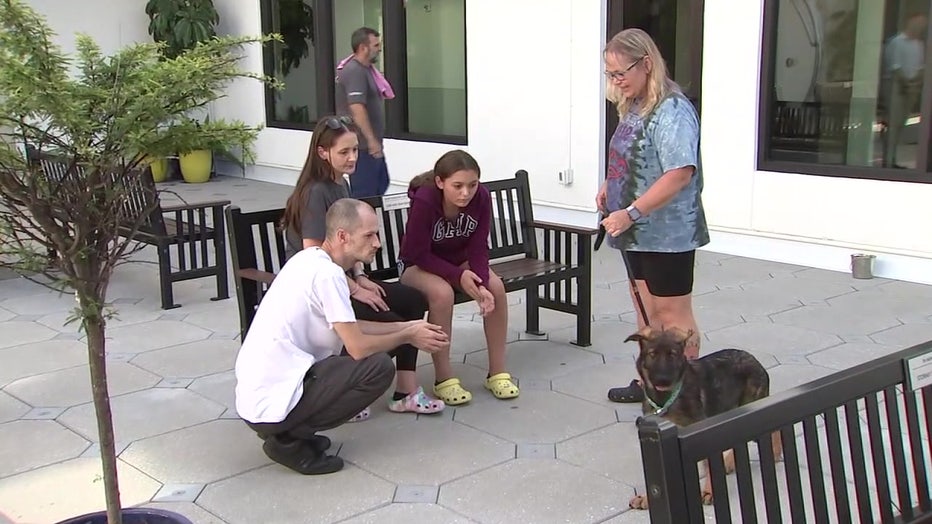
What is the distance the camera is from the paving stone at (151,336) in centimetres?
532

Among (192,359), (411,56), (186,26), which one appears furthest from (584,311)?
(186,26)

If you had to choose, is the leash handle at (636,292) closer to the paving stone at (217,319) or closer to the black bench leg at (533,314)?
the black bench leg at (533,314)

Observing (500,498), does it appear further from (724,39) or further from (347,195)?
(724,39)

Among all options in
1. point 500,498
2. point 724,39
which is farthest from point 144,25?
point 500,498

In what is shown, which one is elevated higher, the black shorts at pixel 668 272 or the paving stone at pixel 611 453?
the black shorts at pixel 668 272

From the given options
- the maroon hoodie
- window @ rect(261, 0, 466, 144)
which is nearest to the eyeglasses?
the maroon hoodie

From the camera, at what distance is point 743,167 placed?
7.35 m

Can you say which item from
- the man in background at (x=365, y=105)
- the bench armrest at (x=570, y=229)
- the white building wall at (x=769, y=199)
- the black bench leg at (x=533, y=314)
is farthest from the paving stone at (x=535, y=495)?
the white building wall at (x=769, y=199)

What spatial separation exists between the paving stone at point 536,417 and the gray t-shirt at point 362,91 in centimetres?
303

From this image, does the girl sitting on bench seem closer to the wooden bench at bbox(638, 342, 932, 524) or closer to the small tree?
the small tree

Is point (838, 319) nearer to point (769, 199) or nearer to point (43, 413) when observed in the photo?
point (769, 199)

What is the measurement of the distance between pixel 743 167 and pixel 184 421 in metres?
4.93

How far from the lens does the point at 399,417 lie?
13.8 feet

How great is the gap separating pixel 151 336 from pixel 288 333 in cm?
241
